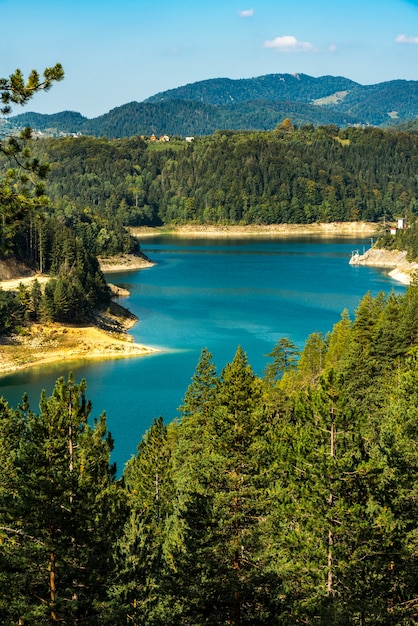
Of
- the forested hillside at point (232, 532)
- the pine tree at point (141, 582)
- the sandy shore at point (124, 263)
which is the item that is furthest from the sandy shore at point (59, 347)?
the sandy shore at point (124, 263)

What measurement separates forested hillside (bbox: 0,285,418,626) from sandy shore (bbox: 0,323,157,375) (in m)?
58.4

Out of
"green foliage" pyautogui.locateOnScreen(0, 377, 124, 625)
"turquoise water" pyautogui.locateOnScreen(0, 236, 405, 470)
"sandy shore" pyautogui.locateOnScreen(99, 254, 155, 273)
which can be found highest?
"green foliage" pyautogui.locateOnScreen(0, 377, 124, 625)

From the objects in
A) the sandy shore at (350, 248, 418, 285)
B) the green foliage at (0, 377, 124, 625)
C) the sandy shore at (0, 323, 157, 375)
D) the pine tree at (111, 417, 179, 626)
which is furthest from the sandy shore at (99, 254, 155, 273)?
the green foliage at (0, 377, 124, 625)

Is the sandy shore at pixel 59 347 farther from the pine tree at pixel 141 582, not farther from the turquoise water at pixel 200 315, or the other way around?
the pine tree at pixel 141 582

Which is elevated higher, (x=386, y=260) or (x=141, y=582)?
(x=141, y=582)

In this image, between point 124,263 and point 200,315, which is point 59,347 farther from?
point 124,263

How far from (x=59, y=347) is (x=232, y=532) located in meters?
64.9

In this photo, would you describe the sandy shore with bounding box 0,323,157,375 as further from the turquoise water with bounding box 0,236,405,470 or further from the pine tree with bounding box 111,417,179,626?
the pine tree with bounding box 111,417,179,626

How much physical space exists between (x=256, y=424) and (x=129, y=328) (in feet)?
247

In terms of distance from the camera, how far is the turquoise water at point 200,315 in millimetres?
64812

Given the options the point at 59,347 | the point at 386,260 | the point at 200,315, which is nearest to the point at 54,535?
the point at 59,347

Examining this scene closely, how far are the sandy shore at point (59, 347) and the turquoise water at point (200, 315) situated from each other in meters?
2.24

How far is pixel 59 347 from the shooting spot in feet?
268

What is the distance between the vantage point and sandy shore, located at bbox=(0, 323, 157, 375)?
7756cm
